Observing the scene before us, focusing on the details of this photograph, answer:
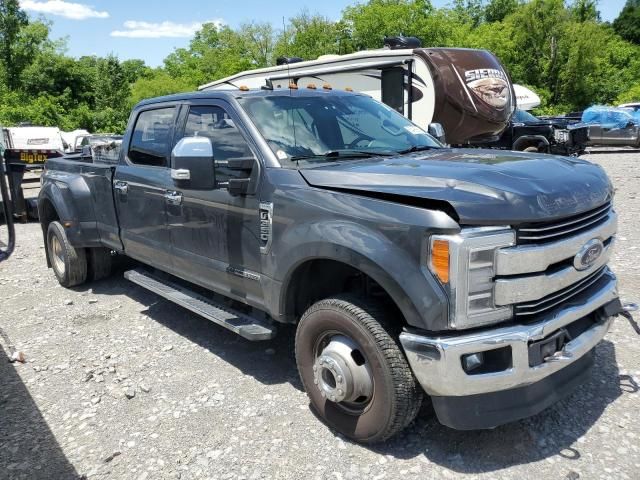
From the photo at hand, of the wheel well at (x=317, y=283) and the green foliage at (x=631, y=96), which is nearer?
the wheel well at (x=317, y=283)

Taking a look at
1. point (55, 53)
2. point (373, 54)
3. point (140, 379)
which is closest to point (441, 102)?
point (373, 54)

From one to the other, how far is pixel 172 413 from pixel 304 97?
237 cm

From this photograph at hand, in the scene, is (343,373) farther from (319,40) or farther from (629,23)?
(629,23)

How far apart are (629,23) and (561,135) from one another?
180 ft

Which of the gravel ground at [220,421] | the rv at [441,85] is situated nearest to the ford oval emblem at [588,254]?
the gravel ground at [220,421]

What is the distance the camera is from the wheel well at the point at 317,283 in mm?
3277

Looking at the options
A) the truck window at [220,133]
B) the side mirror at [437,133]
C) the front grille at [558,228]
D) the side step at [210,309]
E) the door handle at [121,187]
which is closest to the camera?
the front grille at [558,228]

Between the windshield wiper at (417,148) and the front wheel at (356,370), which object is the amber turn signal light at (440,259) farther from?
the windshield wiper at (417,148)

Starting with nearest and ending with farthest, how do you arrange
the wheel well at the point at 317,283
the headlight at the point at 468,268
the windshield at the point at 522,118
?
the headlight at the point at 468,268, the wheel well at the point at 317,283, the windshield at the point at 522,118

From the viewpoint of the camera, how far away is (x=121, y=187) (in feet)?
16.3

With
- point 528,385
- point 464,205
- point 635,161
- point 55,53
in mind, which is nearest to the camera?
point 464,205

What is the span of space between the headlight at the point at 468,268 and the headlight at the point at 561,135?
13083 millimetres

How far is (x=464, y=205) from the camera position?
98.1 inches

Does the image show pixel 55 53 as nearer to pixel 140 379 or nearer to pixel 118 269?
pixel 118 269
